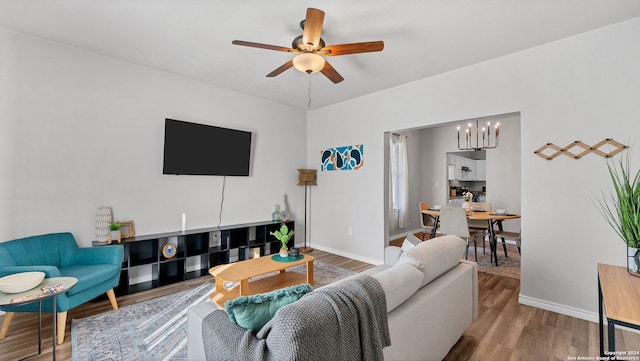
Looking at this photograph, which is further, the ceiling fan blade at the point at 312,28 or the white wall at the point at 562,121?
the white wall at the point at 562,121

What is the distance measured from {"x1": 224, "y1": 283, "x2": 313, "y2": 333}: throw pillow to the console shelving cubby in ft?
8.42

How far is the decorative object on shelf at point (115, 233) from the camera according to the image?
306cm

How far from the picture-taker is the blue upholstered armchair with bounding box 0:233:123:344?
→ 2145 mm

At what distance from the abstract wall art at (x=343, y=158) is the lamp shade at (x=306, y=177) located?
0.71 feet

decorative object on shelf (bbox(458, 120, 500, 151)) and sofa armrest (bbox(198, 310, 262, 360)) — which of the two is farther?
decorative object on shelf (bbox(458, 120, 500, 151))


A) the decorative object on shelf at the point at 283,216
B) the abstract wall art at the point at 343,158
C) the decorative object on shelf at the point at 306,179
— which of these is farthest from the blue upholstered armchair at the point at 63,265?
the abstract wall art at the point at 343,158

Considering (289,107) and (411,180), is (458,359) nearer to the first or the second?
(289,107)

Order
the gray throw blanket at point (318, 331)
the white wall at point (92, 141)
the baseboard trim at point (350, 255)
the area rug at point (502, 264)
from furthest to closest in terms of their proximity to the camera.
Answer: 1. the baseboard trim at point (350, 255)
2. the area rug at point (502, 264)
3. the white wall at point (92, 141)
4. the gray throw blanket at point (318, 331)

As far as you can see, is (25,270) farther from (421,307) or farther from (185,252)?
(421,307)

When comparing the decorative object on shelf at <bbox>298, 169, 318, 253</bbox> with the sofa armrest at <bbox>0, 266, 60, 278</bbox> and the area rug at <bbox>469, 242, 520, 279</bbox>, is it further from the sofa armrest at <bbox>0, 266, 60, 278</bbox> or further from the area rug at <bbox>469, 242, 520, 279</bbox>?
the sofa armrest at <bbox>0, 266, 60, 278</bbox>

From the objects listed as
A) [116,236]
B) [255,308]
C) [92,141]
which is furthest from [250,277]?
[92,141]

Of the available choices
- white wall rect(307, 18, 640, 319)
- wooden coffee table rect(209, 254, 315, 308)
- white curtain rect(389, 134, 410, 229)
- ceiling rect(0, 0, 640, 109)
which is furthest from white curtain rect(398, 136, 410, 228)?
wooden coffee table rect(209, 254, 315, 308)

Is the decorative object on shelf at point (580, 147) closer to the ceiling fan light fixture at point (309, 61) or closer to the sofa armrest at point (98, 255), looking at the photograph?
the ceiling fan light fixture at point (309, 61)

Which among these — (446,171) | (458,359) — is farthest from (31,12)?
(446,171)
